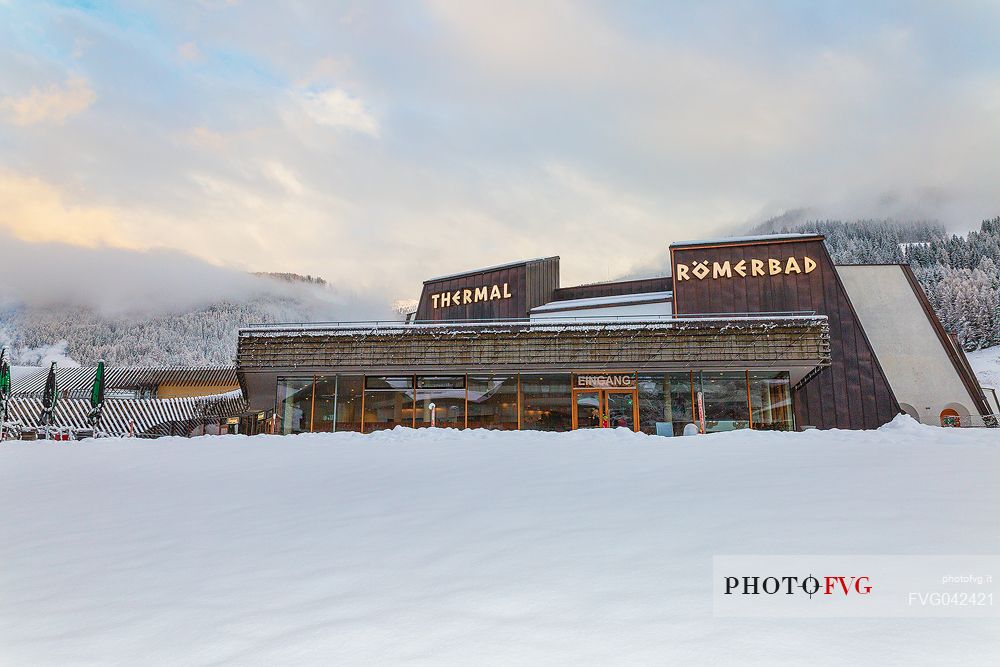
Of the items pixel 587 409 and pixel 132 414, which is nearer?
pixel 587 409

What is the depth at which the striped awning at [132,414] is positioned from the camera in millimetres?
28484

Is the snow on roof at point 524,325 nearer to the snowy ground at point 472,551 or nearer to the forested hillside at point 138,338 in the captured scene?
the snowy ground at point 472,551

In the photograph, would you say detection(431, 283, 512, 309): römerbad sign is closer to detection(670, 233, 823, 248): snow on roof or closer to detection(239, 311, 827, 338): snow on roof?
detection(670, 233, 823, 248): snow on roof

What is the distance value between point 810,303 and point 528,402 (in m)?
11.1

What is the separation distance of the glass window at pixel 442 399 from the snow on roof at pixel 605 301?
30.2 ft

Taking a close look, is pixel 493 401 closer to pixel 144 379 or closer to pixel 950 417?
pixel 950 417

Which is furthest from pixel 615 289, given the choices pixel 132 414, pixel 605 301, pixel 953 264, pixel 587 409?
Result: pixel 953 264

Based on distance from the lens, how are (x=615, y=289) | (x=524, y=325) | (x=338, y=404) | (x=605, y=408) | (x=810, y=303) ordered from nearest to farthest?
(x=605, y=408)
(x=524, y=325)
(x=338, y=404)
(x=810, y=303)
(x=615, y=289)

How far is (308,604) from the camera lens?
392 cm

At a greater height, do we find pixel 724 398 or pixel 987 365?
pixel 987 365

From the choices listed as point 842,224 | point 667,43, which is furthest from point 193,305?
point 667,43

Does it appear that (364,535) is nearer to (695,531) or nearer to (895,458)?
(695,531)

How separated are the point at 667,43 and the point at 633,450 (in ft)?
62.4

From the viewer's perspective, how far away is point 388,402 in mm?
20844
